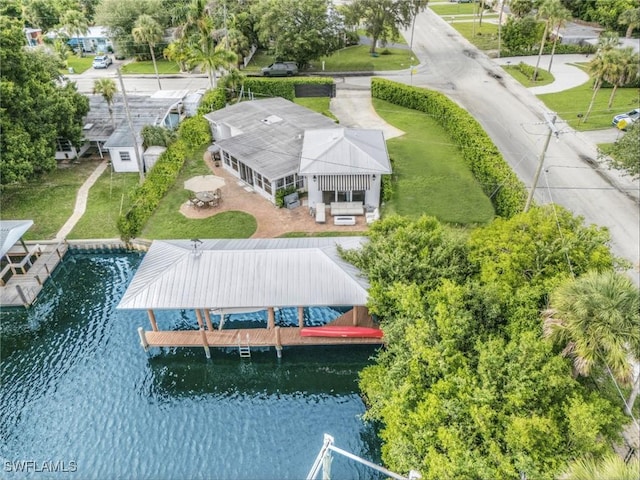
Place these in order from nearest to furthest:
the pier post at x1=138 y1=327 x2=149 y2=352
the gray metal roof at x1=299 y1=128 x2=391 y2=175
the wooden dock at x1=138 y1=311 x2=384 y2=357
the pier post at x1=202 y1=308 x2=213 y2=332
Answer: the pier post at x1=202 y1=308 x2=213 y2=332
the pier post at x1=138 y1=327 x2=149 y2=352
the wooden dock at x1=138 y1=311 x2=384 y2=357
the gray metal roof at x1=299 y1=128 x2=391 y2=175

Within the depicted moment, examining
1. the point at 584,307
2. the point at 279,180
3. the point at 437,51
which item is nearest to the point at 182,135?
the point at 279,180

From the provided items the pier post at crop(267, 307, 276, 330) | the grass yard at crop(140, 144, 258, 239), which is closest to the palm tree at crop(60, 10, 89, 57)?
the grass yard at crop(140, 144, 258, 239)

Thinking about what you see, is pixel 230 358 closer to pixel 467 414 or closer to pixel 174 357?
pixel 174 357

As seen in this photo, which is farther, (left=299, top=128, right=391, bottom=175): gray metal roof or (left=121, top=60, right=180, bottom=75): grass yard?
(left=121, top=60, right=180, bottom=75): grass yard

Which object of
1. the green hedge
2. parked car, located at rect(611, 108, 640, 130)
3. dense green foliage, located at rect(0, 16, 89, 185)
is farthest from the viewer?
the green hedge

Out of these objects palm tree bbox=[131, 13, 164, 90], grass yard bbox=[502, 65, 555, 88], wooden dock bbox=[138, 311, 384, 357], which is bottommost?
wooden dock bbox=[138, 311, 384, 357]

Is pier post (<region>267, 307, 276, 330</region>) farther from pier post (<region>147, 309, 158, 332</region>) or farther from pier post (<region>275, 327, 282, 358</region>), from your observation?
pier post (<region>147, 309, 158, 332</region>)

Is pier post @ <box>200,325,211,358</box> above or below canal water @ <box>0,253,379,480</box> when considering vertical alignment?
above
